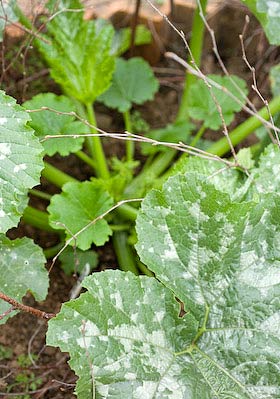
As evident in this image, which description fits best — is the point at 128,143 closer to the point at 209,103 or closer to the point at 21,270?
the point at 209,103

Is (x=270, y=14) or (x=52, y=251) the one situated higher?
(x=270, y=14)

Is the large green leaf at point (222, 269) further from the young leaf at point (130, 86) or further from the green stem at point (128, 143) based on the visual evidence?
the young leaf at point (130, 86)

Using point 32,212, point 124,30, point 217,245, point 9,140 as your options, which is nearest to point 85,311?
point 217,245

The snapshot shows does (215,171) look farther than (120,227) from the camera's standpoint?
No

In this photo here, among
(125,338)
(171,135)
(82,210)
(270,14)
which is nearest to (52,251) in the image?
(82,210)

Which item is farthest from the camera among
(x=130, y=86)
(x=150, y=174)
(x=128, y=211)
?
(x=130, y=86)

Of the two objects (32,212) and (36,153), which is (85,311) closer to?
(36,153)

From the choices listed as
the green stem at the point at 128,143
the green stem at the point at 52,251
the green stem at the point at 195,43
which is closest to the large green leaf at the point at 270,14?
the green stem at the point at 195,43

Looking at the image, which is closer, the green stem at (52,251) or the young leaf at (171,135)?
the green stem at (52,251)
